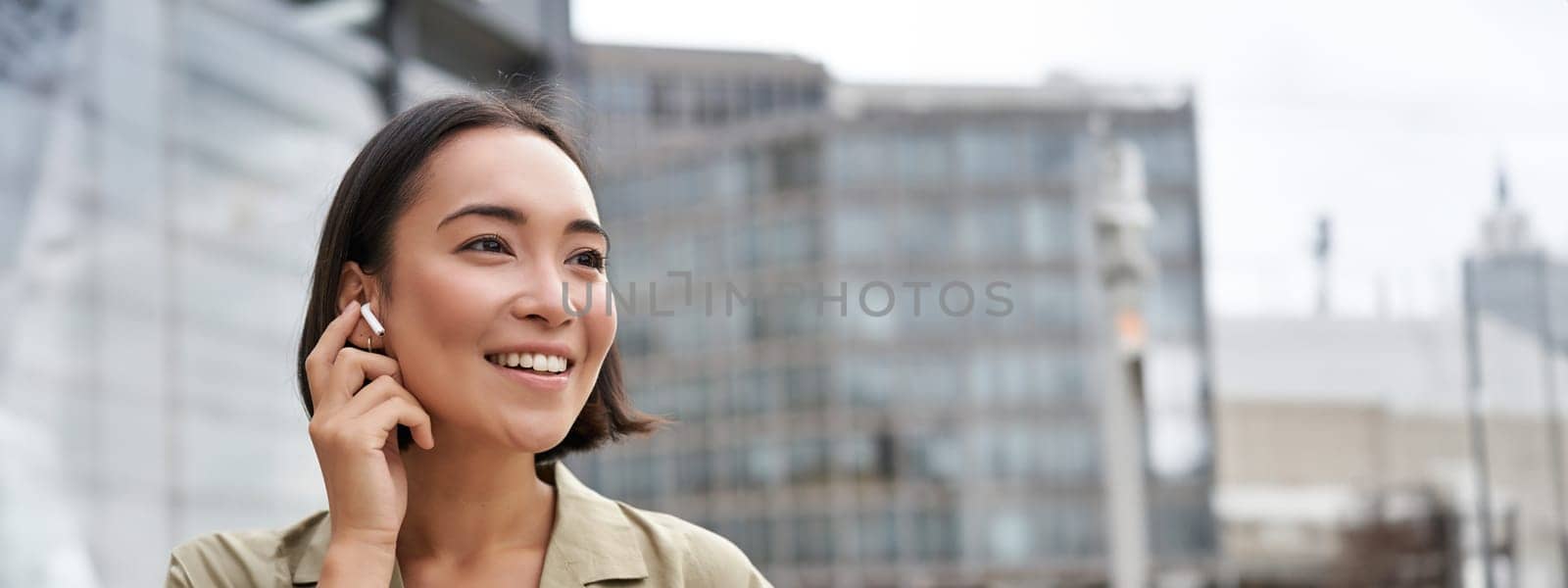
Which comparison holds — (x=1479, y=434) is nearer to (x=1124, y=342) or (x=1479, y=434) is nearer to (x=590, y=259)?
(x=1124, y=342)

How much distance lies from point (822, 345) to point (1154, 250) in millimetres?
10596

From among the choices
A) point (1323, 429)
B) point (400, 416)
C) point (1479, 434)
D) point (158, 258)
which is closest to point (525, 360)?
point (400, 416)

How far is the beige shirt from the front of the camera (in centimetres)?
152

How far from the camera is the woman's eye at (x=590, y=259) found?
150 centimetres

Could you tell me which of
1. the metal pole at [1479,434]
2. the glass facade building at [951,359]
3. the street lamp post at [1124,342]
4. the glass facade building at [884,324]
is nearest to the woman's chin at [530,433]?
the street lamp post at [1124,342]

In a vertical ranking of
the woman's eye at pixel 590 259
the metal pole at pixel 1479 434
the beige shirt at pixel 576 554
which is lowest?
the metal pole at pixel 1479 434

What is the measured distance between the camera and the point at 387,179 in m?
1.51

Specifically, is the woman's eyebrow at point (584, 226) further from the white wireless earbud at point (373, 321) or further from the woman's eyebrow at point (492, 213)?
the white wireless earbud at point (373, 321)

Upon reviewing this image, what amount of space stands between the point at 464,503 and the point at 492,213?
0.31 meters

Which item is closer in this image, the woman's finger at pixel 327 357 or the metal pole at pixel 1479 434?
the woman's finger at pixel 327 357

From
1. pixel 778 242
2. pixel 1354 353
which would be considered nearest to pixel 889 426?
pixel 778 242

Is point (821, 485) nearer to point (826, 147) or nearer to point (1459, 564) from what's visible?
point (826, 147)

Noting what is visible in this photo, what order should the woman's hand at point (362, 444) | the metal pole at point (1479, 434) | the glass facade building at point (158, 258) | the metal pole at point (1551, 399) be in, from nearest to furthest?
1. the woman's hand at point (362, 444)
2. the glass facade building at point (158, 258)
3. the metal pole at point (1479, 434)
4. the metal pole at point (1551, 399)

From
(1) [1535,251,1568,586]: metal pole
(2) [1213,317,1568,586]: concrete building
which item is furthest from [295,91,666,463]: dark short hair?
(2) [1213,317,1568,586]: concrete building
